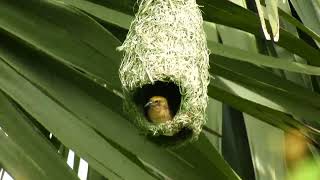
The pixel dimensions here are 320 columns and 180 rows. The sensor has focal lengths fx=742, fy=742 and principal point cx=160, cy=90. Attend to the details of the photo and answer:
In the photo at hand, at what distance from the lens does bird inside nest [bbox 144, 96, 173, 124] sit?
98cm

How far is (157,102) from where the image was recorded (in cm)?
99

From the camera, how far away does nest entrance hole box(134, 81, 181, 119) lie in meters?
1.03

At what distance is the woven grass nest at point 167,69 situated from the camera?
1.01 m

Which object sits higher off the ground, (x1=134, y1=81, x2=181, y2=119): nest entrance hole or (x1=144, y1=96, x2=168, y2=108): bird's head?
(x1=144, y1=96, x2=168, y2=108): bird's head

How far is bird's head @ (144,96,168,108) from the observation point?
38.6 inches

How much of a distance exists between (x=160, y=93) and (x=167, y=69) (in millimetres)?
77

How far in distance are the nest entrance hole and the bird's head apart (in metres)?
0.02

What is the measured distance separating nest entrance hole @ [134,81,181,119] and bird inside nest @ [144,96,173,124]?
2 cm

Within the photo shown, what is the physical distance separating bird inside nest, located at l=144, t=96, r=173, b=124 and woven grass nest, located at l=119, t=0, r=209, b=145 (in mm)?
10

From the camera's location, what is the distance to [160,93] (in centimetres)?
108

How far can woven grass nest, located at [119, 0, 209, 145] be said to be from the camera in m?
1.01

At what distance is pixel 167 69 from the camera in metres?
1.02

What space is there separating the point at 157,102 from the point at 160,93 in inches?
3.7

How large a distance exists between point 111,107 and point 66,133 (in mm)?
91
